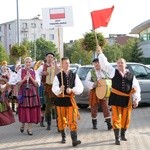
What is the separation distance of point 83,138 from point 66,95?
1.21 meters

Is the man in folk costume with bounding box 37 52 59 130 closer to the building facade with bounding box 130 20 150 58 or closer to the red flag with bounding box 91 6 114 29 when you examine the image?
the red flag with bounding box 91 6 114 29

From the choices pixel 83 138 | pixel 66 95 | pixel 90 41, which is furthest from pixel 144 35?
pixel 66 95

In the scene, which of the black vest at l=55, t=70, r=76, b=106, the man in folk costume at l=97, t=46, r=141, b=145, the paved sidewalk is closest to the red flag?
the man in folk costume at l=97, t=46, r=141, b=145

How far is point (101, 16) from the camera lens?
9.40 metres

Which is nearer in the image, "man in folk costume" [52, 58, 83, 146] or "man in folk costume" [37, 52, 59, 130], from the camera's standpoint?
"man in folk costume" [52, 58, 83, 146]

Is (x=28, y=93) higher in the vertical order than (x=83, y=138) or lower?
higher

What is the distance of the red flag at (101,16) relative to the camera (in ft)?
30.7

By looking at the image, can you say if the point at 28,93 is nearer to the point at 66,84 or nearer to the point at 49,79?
the point at 49,79

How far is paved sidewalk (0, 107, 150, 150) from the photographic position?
340 inches

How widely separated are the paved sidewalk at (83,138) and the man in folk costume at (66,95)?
0.42 meters

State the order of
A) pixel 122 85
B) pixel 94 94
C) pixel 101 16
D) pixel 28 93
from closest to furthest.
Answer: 1. pixel 122 85
2. pixel 101 16
3. pixel 28 93
4. pixel 94 94

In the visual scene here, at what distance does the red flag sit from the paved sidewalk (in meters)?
2.39

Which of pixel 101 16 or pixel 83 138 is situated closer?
pixel 101 16

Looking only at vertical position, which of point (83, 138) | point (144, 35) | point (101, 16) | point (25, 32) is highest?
point (25, 32)
